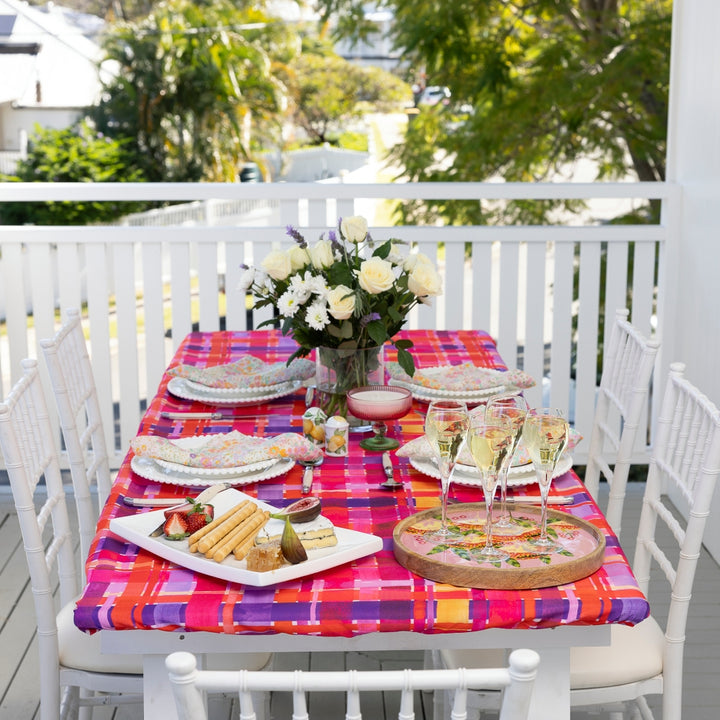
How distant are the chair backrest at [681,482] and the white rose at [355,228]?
0.61m

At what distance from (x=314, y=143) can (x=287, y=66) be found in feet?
3.39

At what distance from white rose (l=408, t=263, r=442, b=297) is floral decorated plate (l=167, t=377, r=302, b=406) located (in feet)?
1.36

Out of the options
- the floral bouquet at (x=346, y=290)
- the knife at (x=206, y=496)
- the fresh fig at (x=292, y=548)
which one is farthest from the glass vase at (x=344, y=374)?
the fresh fig at (x=292, y=548)

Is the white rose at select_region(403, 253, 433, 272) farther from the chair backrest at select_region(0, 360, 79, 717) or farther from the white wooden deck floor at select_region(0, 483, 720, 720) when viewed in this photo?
the white wooden deck floor at select_region(0, 483, 720, 720)

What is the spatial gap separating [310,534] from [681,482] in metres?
0.71

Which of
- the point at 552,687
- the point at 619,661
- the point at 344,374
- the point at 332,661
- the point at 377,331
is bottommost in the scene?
the point at 332,661

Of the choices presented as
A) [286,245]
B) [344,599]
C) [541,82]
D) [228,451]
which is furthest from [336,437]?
[541,82]

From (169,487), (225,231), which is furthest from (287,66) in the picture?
(169,487)

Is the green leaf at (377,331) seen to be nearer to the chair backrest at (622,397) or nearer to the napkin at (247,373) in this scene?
the napkin at (247,373)

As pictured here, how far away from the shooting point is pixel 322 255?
Answer: 2.02 m

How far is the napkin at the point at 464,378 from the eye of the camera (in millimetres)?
2273

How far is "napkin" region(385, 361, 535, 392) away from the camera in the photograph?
2.27 m

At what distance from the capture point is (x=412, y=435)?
2.04m

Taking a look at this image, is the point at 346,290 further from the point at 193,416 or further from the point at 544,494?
the point at 544,494
